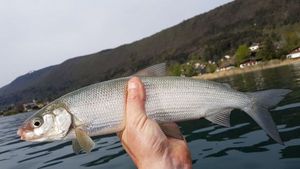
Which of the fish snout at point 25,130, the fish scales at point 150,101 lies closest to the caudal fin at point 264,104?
the fish scales at point 150,101

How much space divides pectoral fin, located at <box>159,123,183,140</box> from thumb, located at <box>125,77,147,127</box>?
21.8 inches

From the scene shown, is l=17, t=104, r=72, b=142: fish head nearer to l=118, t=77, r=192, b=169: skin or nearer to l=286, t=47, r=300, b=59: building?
l=118, t=77, r=192, b=169: skin

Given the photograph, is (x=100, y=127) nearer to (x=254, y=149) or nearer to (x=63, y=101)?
(x=63, y=101)

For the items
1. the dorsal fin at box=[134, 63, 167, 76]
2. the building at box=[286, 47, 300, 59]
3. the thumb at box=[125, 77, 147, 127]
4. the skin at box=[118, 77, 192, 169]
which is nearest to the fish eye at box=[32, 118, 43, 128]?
the skin at box=[118, 77, 192, 169]

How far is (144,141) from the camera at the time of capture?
491 centimetres

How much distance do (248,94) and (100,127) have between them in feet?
6.78

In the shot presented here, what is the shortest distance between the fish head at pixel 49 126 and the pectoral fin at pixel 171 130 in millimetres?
1203

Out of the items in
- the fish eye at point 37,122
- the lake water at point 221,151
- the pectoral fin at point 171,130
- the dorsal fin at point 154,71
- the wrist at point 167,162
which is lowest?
the lake water at point 221,151

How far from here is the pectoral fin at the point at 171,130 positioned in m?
5.48

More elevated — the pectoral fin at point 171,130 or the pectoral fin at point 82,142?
the pectoral fin at point 82,142

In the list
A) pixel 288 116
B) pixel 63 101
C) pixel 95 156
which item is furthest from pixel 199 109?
pixel 288 116

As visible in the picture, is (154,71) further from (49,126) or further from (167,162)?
(49,126)

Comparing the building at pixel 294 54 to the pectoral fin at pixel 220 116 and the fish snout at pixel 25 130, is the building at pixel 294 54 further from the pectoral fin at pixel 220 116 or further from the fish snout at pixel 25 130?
the fish snout at pixel 25 130

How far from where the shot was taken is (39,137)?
17.6 feet
